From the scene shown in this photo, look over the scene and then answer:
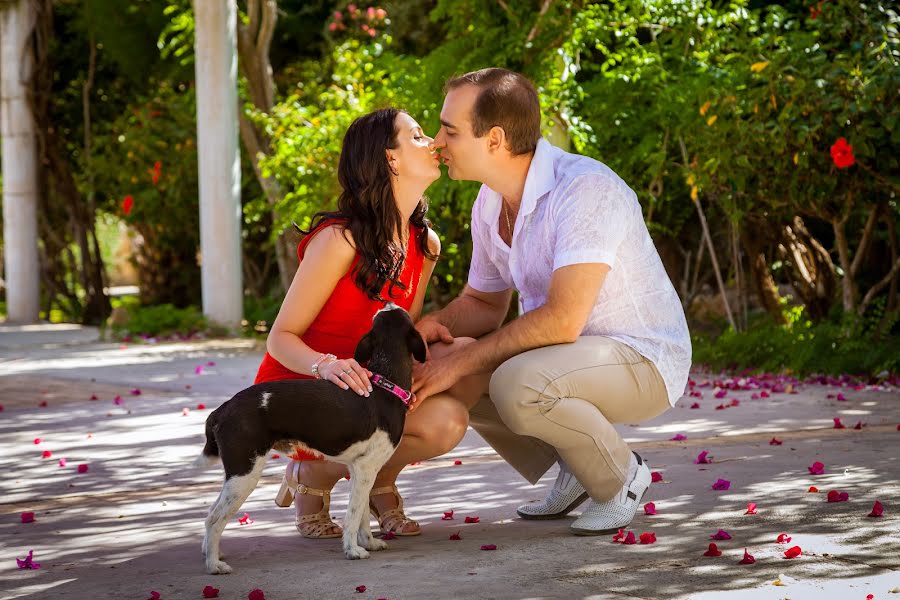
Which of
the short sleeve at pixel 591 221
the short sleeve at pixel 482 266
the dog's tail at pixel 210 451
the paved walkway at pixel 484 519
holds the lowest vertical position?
the paved walkway at pixel 484 519

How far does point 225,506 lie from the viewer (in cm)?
322

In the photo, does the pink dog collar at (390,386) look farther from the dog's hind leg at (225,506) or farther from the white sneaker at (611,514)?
the white sneaker at (611,514)

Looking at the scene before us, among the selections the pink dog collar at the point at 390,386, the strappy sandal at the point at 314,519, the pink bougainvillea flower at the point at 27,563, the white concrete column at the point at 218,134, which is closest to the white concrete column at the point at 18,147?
the white concrete column at the point at 218,134

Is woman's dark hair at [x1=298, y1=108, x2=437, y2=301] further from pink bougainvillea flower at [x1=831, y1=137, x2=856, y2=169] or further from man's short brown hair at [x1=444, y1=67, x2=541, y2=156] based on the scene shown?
pink bougainvillea flower at [x1=831, y1=137, x2=856, y2=169]

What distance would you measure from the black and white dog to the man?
0.22 metres

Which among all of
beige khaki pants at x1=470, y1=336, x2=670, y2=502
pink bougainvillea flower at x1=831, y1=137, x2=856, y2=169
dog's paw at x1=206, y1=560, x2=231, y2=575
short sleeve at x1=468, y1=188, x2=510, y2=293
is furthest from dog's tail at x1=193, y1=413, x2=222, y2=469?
pink bougainvillea flower at x1=831, y1=137, x2=856, y2=169

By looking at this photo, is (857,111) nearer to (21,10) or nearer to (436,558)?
(436,558)

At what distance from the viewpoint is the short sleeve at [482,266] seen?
13.7 ft

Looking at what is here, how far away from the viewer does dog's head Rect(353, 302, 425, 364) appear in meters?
3.47

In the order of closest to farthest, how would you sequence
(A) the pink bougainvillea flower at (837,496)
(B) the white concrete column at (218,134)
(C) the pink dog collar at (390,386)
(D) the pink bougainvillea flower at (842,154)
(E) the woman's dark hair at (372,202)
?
(C) the pink dog collar at (390,386), (E) the woman's dark hair at (372,202), (A) the pink bougainvillea flower at (837,496), (D) the pink bougainvillea flower at (842,154), (B) the white concrete column at (218,134)

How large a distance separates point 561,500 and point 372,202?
118 cm

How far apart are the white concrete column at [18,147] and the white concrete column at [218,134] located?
150 inches

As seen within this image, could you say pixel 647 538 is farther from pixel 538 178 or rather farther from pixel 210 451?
pixel 210 451

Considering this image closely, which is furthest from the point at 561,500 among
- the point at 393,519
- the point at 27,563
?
the point at 27,563
